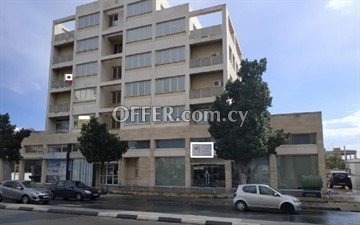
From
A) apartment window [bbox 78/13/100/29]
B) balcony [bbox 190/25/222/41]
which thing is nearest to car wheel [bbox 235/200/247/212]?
balcony [bbox 190/25/222/41]

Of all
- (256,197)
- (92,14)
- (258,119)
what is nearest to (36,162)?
(92,14)

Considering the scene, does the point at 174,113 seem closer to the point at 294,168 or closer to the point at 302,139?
the point at 302,139

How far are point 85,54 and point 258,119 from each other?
25.2m

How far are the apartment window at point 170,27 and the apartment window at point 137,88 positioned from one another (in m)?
5.39

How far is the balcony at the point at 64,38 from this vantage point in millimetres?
43844

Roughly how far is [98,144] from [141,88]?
29.9 feet

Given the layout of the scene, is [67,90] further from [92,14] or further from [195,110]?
[195,110]

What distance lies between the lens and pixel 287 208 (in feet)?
59.5

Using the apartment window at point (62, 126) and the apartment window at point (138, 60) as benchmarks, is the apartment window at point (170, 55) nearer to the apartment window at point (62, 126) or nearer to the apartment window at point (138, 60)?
the apartment window at point (138, 60)

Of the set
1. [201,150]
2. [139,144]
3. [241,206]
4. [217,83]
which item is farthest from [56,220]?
[217,83]

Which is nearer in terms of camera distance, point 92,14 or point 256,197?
point 256,197

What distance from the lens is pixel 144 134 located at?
36531 mm

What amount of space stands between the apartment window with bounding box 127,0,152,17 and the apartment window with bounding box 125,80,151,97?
318 inches

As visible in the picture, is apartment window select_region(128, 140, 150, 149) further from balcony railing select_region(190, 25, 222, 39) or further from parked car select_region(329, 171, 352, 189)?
parked car select_region(329, 171, 352, 189)
